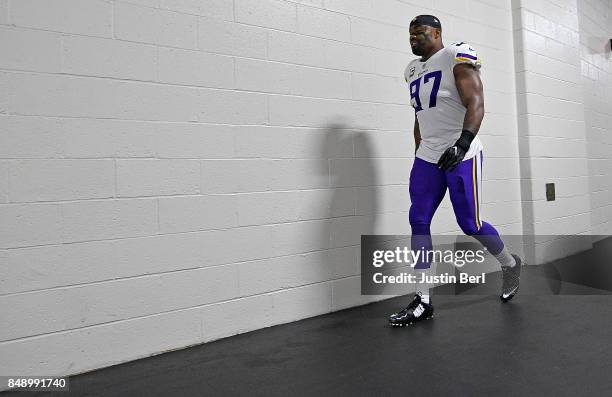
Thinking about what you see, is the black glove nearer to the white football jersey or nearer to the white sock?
the white football jersey

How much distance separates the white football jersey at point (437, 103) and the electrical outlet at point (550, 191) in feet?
5.85

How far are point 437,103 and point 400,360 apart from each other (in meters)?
1.31

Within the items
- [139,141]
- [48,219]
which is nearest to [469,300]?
[139,141]

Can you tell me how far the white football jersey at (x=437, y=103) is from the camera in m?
2.29

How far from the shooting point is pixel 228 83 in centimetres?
225

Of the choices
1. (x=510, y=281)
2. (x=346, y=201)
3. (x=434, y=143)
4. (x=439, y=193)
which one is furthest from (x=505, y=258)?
(x=346, y=201)

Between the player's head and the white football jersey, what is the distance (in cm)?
6

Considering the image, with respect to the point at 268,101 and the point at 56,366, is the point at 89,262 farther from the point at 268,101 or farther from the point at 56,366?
the point at 268,101

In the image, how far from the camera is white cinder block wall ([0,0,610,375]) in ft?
5.80

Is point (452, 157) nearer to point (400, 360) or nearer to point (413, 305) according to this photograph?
point (413, 305)

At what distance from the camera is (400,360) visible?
6.01 feet

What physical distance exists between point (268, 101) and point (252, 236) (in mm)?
726

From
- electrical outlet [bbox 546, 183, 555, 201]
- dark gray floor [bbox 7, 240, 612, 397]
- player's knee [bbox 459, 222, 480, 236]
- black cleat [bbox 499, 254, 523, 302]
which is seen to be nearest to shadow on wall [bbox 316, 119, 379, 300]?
dark gray floor [bbox 7, 240, 612, 397]

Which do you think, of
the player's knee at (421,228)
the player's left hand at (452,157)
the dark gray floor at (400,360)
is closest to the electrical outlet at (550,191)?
the dark gray floor at (400,360)
